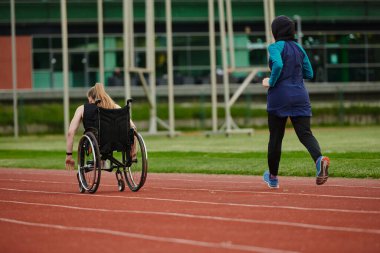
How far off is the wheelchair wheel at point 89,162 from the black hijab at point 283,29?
257cm

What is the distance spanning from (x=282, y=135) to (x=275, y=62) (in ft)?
3.06

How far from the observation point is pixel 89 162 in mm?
14523

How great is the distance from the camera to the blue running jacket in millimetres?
13867

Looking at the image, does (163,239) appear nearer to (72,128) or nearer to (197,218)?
(197,218)

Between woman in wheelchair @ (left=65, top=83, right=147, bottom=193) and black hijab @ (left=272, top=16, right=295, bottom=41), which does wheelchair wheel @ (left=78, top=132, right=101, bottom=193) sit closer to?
woman in wheelchair @ (left=65, top=83, right=147, bottom=193)

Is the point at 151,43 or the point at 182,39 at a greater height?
the point at 182,39

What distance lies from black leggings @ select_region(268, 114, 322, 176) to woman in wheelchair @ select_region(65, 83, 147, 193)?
1.57m

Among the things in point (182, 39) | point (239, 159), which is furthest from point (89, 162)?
point (182, 39)

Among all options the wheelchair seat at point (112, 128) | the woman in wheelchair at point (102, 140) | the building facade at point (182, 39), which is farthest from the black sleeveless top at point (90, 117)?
the building facade at point (182, 39)

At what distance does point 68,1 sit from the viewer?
55.2 m

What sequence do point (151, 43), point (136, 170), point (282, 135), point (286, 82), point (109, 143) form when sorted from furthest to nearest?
point (151, 43) < point (136, 170) < point (109, 143) < point (282, 135) < point (286, 82)

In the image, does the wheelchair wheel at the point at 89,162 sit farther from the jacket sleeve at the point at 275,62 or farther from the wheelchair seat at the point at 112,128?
the jacket sleeve at the point at 275,62

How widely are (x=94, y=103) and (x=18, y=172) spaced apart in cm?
684

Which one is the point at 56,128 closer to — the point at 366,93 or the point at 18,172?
the point at 366,93
